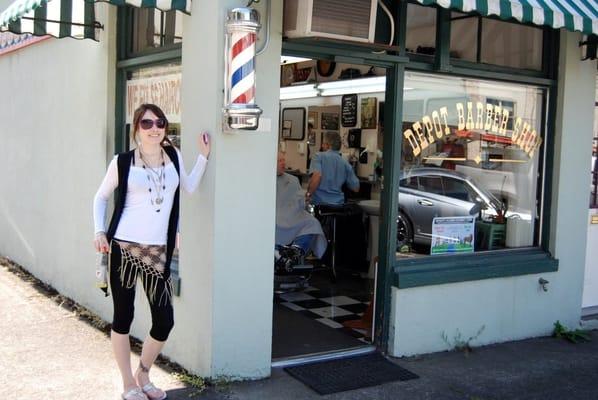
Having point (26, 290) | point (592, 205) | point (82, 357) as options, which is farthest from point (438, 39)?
point (26, 290)

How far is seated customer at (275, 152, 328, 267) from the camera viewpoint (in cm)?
750

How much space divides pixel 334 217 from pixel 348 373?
3309 mm

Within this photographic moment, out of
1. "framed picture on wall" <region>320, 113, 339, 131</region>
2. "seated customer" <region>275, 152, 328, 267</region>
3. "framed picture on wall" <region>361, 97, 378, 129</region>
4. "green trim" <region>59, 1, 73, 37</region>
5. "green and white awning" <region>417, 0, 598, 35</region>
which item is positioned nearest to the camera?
"green and white awning" <region>417, 0, 598, 35</region>

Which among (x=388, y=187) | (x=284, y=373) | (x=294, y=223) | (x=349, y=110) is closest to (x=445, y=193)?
(x=388, y=187)

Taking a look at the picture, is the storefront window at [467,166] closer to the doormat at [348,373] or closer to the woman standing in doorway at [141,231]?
the doormat at [348,373]

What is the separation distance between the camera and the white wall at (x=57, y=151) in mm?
6172

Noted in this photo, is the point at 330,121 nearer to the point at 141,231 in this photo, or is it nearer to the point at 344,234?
the point at 344,234

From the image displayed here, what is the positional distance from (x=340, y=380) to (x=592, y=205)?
3315 millimetres

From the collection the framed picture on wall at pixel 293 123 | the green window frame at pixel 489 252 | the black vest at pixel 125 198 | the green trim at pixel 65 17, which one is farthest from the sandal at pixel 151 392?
the framed picture on wall at pixel 293 123

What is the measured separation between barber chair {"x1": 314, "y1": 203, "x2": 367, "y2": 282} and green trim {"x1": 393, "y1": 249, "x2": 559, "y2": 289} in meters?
2.38

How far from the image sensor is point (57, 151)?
7066mm

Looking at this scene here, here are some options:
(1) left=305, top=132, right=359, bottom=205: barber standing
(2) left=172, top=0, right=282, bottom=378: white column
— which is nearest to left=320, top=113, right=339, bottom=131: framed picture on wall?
(1) left=305, top=132, right=359, bottom=205: barber standing

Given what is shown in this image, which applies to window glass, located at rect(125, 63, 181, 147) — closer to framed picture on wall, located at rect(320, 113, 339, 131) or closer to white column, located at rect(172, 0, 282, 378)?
white column, located at rect(172, 0, 282, 378)

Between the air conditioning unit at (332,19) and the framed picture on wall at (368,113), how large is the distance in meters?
4.21
